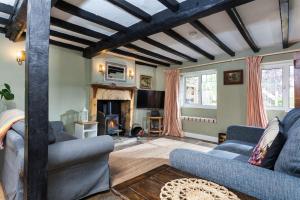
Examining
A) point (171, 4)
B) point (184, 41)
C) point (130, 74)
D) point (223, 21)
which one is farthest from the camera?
point (130, 74)

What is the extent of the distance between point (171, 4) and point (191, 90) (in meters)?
3.32

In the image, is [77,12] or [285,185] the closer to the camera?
[285,185]

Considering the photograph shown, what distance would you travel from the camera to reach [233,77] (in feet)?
13.9

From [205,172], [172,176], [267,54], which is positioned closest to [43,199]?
[172,176]

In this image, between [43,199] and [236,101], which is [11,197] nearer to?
[43,199]

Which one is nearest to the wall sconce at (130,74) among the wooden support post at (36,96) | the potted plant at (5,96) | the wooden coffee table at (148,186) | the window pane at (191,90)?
the window pane at (191,90)

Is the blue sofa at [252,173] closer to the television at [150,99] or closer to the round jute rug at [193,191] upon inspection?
the round jute rug at [193,191]

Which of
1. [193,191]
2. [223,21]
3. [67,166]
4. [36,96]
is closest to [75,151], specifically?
[67,166]

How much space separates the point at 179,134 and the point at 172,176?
4223 mm

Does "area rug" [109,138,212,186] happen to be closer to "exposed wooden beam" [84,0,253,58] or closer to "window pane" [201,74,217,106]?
"window pane" [201,74,217,106]

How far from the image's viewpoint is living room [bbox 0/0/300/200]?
111 cm

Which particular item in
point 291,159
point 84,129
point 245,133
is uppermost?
point 291,159

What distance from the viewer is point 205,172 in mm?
1117

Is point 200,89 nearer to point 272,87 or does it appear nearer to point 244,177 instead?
point 272,87
